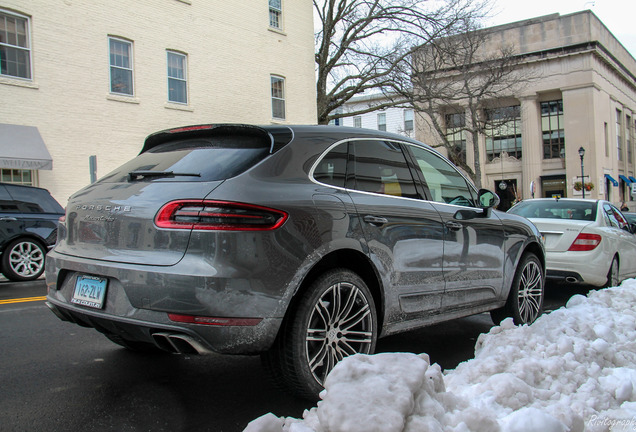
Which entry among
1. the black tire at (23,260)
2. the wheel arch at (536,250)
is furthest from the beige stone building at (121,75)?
the wheel arch at (536,250)

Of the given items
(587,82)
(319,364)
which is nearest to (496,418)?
(319,364)

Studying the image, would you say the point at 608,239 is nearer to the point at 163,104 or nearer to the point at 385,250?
the point at 385,250

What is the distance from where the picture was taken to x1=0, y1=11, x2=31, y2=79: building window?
543 inches

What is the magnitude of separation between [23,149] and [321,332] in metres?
13.2

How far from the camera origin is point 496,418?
242cm

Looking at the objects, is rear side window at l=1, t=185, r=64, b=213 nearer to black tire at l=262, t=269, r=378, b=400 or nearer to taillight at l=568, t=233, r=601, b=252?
black tire at l=262, t=269, r=378, b=400

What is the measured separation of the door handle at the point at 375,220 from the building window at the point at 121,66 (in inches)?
575

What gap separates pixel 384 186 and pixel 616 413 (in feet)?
6.43

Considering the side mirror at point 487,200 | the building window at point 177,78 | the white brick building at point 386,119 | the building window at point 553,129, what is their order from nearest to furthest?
the side mirror at point 487,200 → the building window at point 177,78 → the building window at point 553,129 → the white brick building at point 386,119

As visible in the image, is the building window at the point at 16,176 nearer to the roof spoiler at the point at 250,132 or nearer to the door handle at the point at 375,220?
the roof spoiler at the point at 250,132

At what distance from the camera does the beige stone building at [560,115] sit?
44656mm

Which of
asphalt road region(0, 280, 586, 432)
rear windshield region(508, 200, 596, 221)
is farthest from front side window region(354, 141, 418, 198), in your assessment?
rear windshield region(508, 200, 596, 221)

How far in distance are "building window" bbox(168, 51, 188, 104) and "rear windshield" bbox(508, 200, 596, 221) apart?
12.6m

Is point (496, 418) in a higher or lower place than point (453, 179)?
lower
